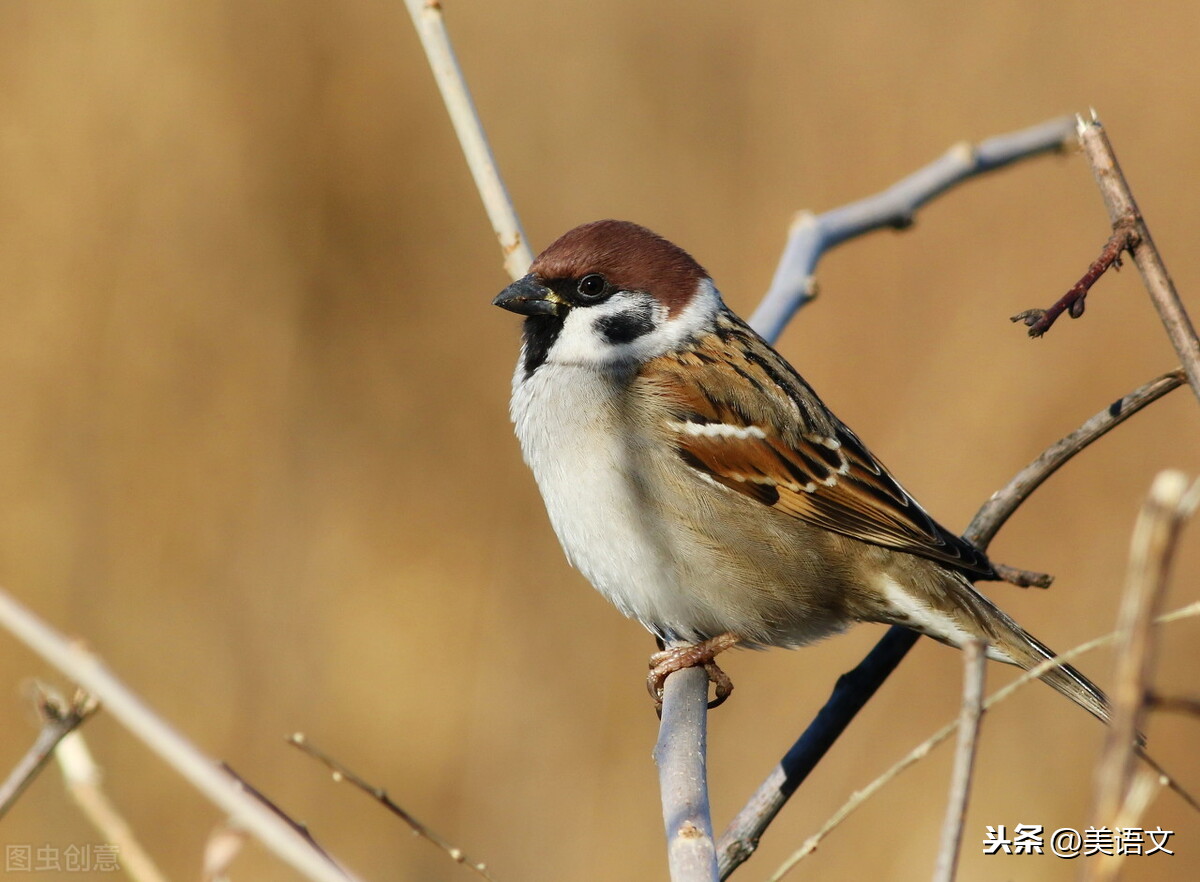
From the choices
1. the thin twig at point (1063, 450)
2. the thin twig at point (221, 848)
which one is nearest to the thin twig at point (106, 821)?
the thin twig at point (221, 848)

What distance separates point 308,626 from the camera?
5105 mm

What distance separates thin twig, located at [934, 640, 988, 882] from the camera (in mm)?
910

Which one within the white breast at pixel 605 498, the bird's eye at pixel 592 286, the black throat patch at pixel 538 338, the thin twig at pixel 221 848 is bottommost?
the thin twig at pixel 221 848

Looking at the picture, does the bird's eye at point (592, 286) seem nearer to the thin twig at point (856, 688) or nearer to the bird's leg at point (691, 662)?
the bird's leg at point (691, 662)

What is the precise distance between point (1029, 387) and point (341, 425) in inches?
113

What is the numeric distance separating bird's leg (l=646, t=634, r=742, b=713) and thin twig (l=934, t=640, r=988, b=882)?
163cm

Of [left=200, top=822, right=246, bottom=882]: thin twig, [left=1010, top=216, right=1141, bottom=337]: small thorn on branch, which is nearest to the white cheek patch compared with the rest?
[left=1010, top=216, right=1141, bottom=337]: small thorn on branch

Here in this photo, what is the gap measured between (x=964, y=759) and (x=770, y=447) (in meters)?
1.94

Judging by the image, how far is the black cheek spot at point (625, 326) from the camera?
9.55 ft

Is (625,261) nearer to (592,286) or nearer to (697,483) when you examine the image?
(592,286)

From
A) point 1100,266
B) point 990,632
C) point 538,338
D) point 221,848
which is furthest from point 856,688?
point 221,848

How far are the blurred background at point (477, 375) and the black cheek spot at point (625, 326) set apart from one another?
7.15 ft

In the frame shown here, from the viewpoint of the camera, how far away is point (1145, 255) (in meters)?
1.39

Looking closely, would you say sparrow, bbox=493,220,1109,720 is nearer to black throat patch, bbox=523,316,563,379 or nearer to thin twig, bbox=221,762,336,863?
black throat patch, bbox=523,316,563,379
